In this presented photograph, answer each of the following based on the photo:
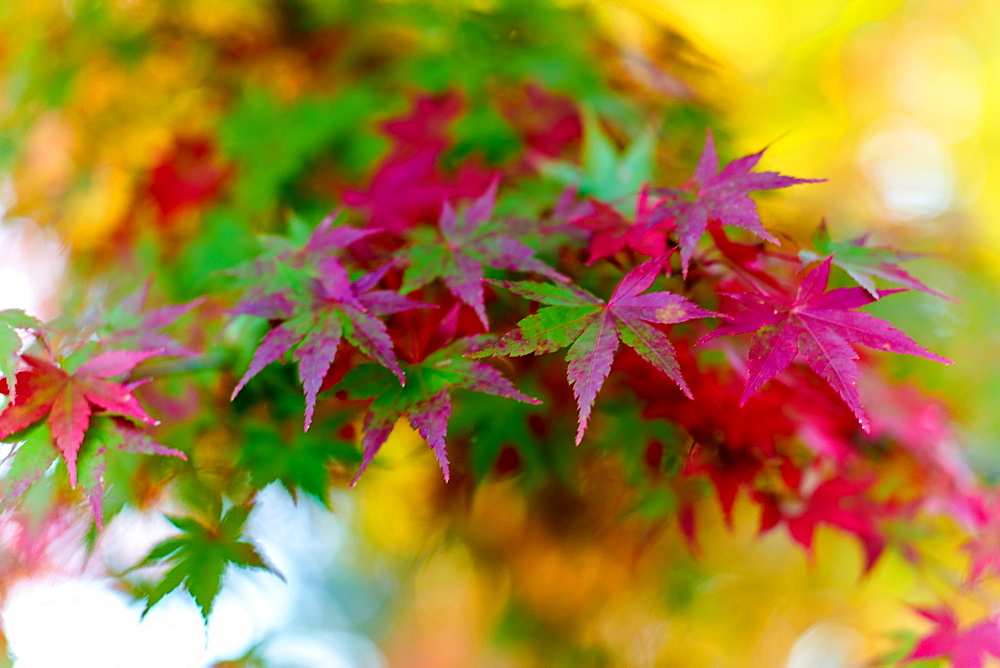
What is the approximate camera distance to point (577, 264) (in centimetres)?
66

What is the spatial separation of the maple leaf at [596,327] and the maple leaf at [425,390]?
38 mm

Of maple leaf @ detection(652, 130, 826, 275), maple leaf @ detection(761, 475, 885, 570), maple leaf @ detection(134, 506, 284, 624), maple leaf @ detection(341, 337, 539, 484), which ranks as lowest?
maple leaf @ detection(761, 475, 885, 570)

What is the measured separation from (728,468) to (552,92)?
77cm

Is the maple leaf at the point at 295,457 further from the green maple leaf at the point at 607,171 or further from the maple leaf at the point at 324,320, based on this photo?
the green maple leaf at the point at 607,171

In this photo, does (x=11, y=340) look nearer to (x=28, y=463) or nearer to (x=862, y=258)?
(x=28, y=463)

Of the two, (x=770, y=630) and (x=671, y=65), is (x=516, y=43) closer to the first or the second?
(x=671, y=65)

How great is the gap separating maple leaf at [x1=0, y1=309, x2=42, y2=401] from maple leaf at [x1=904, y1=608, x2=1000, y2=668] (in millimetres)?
886

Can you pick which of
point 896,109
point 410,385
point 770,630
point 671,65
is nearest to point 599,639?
point 770,630

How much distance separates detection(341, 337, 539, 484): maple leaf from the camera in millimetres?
491

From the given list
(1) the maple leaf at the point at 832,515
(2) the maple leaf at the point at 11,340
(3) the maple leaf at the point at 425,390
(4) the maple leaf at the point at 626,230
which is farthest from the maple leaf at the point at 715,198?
(2) the maple leaf at the point at 11,340

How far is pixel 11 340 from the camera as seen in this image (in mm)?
490

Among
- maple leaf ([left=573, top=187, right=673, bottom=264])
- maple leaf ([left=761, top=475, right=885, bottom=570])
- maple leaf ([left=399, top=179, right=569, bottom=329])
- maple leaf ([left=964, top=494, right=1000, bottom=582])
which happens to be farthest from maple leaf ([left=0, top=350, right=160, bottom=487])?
maple leaf ([left=964, top=494, right=1000, bottom=582])

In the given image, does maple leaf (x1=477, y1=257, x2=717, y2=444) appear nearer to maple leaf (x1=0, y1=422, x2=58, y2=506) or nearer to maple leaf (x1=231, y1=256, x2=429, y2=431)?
maple leaf (x1=231, y1=256, x2=429, y2=431)

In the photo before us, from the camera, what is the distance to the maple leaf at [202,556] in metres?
0.57
